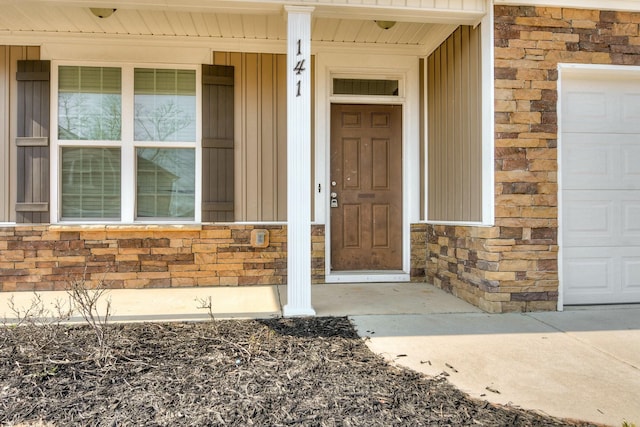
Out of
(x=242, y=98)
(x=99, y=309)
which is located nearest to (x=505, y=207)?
(x=242, y=98)

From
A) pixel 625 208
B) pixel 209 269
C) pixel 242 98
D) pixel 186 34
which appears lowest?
pixel 209 269

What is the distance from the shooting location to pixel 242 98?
4777 millimetres

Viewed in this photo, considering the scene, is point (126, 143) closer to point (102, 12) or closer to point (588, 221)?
point (102, 12)

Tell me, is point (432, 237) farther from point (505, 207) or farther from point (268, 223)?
point (268, 223)

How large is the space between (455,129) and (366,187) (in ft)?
4.08

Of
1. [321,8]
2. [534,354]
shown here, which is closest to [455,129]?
[321,8]

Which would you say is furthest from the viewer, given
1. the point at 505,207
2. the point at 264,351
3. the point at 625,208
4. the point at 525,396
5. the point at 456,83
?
the point at 456,83

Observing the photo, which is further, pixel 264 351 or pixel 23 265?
pixel 23 265

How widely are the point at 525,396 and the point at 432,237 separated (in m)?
2.74

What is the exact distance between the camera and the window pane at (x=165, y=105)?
4.69 metres

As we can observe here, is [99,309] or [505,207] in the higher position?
[505,207]

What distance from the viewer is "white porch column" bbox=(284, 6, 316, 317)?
11.3ft

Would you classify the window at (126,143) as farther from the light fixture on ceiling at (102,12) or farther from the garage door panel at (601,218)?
the garage door panel at (601,218)

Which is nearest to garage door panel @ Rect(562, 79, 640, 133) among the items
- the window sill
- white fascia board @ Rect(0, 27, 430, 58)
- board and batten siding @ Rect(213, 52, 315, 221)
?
white fascia board @ Rect(0, 27, 430, 58)
